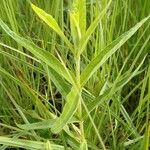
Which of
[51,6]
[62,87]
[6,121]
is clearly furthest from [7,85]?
[62,87]

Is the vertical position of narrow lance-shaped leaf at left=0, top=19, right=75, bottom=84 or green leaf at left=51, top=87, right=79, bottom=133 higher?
narrow lance-shaped leaf at left=0, top=19, right=75, bottom=84

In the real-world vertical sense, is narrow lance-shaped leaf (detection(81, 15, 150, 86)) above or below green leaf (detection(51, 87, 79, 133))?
above

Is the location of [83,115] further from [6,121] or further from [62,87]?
[6,121]

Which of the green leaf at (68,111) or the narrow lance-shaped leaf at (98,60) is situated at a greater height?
the narrow lance-shaped leaf at (98,60)

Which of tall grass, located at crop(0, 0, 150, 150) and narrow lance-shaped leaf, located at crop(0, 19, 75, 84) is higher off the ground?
narrow lance-shaped leaf, located at crop(0, 19, 75, 84)

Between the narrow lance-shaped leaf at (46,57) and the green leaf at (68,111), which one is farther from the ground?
the narrow lance-shaped leaf at (46,57)
